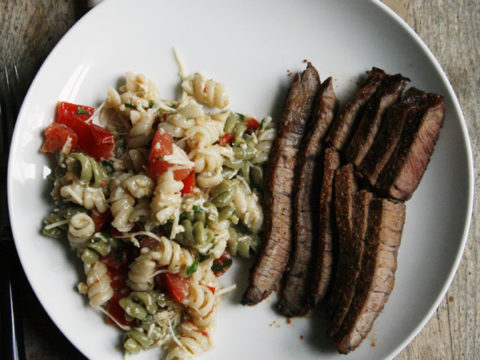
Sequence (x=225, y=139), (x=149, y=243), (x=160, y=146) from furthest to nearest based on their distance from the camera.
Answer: (x=225, y=139) < (x=149, y=243) < (x=160, y=146)

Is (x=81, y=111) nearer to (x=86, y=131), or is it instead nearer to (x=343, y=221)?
(x=86, y=131)

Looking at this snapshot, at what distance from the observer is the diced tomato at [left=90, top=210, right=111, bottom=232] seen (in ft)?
12.4

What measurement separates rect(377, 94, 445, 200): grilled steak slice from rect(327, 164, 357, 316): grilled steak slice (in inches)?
9.9

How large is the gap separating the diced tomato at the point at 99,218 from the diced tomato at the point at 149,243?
39 cm

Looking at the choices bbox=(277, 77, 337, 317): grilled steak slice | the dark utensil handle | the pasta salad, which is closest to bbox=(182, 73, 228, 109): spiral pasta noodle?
the pasta salad

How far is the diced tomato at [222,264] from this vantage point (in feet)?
13.0

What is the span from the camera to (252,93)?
4203mm

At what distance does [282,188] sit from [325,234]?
524mm

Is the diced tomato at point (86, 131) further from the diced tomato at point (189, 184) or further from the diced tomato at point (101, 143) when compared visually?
the diced tomato at point (189, 184)

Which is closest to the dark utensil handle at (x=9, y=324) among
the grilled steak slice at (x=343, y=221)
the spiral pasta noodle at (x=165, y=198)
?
the spiral pasta noodle at (x=165, y=198)

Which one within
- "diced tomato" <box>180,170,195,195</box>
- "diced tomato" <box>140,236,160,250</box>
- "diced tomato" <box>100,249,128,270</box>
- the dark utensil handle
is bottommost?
the dark utensil handle

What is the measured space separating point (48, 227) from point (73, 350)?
1.16m

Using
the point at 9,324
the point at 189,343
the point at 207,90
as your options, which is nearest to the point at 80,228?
the point at 9,324

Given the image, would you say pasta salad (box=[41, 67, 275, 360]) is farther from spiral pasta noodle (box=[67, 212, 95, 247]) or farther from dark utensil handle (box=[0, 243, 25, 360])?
dark utensil handle (box=[0, 243, 25, 360])
